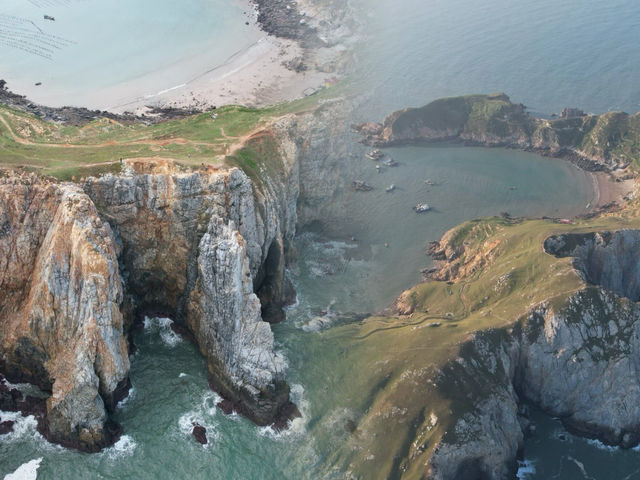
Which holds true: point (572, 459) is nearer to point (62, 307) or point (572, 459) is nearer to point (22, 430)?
point (62, 307)

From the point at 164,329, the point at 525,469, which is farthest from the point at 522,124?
the point at 164,329

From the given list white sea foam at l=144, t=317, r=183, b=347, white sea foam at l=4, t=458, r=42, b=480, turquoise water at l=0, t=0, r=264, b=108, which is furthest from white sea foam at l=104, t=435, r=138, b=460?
turquoise water at l=0, t=0, r=264, b=108

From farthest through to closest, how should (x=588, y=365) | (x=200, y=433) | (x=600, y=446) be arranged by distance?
(x=588, y=365), (x=600, y=446), (x=200, y=433)

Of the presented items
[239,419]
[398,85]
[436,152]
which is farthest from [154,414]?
[398,85]

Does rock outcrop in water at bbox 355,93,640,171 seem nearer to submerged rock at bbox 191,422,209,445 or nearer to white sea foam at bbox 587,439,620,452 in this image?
white sea foam at bbox 587,439,620,452

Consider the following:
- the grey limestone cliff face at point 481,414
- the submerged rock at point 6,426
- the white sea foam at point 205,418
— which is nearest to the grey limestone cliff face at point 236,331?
the white sea foam at point 205,418
